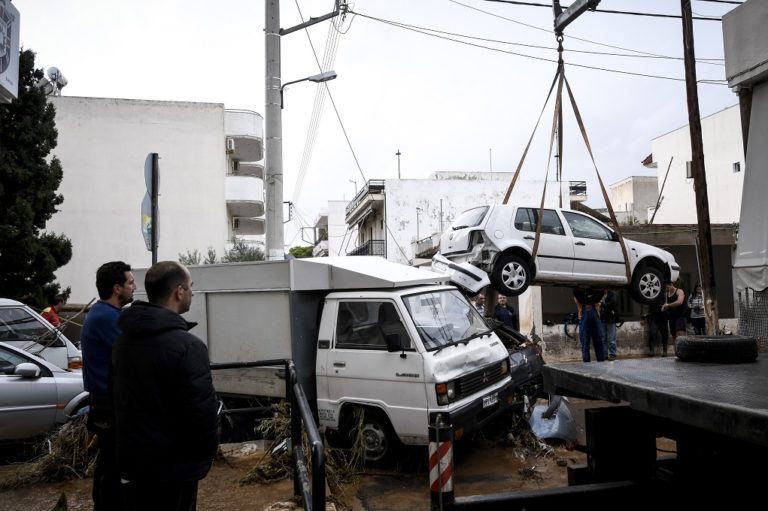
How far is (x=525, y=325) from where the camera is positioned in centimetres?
1759

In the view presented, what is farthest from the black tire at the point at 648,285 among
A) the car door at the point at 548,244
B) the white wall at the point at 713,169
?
the white wall at the point at 713,169

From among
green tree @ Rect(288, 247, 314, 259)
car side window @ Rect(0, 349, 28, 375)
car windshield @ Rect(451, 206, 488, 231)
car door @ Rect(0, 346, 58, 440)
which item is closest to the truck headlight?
car windshield @ Rect(451, 206, 488, 231)

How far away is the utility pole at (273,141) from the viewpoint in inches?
372

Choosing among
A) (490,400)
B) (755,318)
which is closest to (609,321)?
(755,318)

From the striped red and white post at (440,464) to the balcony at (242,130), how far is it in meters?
27.4

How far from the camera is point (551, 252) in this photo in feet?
32.6

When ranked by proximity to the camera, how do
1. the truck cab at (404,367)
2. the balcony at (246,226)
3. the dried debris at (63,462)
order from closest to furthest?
the dried debris at (63,462) → the truck cab at (404,367) → the balcony at (246,226)

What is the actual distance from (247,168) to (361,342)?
30.5 m

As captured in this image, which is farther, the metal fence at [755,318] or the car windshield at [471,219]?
the car windshield at [471,219]

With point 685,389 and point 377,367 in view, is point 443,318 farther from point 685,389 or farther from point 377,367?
point 685,389

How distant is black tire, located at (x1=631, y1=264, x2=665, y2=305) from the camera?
417 inches

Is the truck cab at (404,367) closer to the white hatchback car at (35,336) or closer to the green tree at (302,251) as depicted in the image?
the white hatchback car at (35,336)

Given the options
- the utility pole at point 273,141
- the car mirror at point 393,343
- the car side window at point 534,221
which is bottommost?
the car mirror at point 393,343

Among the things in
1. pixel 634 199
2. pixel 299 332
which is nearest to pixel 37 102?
pixel 299 332
